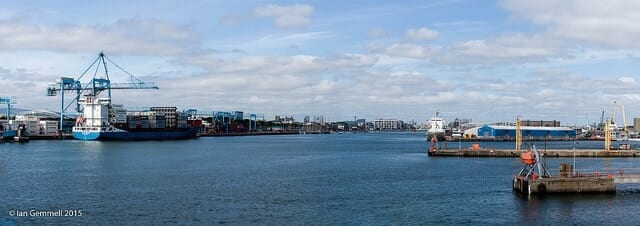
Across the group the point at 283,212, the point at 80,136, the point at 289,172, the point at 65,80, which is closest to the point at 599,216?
the point at 283,212

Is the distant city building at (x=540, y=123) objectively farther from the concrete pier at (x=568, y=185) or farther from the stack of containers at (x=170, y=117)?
the concrete pier at (x=568, y=185)

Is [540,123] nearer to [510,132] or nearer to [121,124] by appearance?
[510,132]

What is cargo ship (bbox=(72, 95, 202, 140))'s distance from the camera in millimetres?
97375

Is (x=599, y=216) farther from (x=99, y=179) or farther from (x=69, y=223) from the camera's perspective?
(x=99, y=179)

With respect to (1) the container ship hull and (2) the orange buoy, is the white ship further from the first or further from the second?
(2) the orange buoy

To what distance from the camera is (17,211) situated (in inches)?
909

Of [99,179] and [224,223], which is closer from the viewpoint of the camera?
[224,223]

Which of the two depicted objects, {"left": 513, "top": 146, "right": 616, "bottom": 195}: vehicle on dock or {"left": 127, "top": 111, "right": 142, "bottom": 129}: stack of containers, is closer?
{"left": 513, "top": 146, "right": 616, "bottom": 195}: vehicle on dock

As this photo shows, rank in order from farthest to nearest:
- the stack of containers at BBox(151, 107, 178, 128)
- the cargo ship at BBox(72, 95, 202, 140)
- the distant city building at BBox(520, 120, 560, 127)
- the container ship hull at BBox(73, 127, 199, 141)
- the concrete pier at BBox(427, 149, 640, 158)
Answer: the distant city building at BBox(520, 120, 560, 127)
the stack of containers at BBox(151, 107, 178, 128)
the cargo ship at BBox(72, 95, 202, 140)
the container ship hull at BBox(73, 127, 199, 141)
the concrete pier at BBox(427, 149, 640, 158)

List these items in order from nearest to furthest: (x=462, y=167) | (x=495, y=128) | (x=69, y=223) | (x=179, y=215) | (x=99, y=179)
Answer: (x=69, y=223), (x=179, y=215), (x=99, y=179), (x=462, y=167), (x=495, y=128)

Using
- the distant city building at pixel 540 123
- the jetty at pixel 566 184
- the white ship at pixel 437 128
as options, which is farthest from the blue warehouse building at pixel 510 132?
the jetty at pixel 566 184

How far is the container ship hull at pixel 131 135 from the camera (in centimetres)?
9581

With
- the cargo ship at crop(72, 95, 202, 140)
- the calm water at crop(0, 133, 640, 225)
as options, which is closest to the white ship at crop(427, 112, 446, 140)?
the cargo ship at crop(72, 95, 202, 140)

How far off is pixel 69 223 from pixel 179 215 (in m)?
3.67
